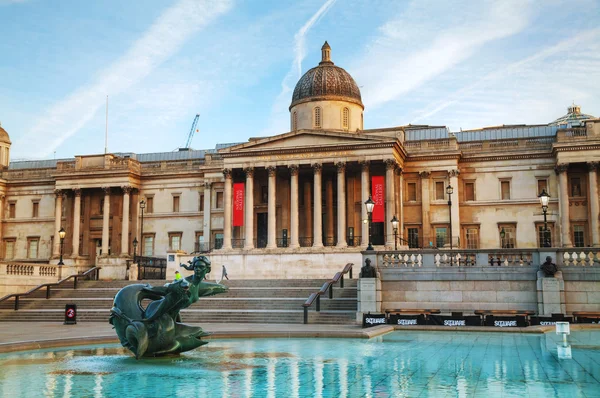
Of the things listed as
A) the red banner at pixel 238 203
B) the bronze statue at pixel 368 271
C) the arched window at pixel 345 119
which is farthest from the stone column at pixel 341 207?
the bronze statue at pixel 368 271

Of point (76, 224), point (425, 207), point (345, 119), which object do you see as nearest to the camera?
point (425, 207)

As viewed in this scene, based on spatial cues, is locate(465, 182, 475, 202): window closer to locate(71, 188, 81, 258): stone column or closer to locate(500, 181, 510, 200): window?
locate(500, 181, 510, 200): window

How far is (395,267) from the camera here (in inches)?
1158

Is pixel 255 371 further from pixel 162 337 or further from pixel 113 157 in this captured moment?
pixel 113 157

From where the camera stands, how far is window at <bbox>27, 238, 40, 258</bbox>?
62031mm

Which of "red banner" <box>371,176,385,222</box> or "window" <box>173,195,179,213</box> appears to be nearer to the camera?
"red banner" <box>371,176,385,222</box>

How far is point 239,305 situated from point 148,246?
27076mm

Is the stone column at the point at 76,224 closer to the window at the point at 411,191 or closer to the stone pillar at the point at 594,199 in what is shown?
the window at the point at 411,191

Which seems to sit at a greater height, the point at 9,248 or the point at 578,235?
the point at 578,235

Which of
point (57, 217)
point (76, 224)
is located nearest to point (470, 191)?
point (76, 224)

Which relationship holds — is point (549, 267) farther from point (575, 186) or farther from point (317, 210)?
point (575, 186)

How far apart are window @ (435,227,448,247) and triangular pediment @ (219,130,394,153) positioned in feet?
30.5

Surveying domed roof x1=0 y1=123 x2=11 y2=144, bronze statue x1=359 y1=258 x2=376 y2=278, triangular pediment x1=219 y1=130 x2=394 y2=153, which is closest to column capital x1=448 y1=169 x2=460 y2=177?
triangular pediment x1=219 y1=130 x2=394 y2=153

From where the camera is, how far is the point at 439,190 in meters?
52.1
